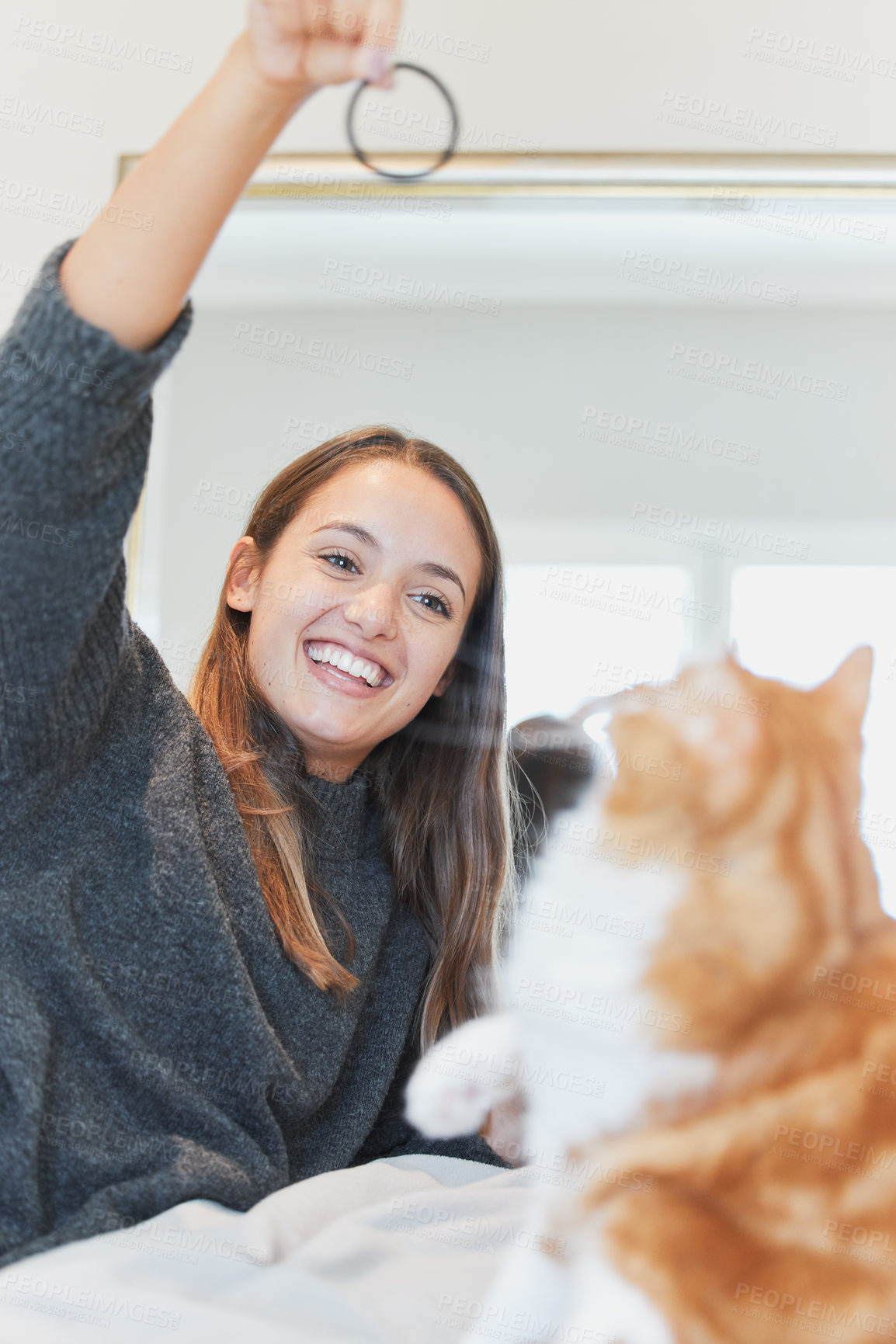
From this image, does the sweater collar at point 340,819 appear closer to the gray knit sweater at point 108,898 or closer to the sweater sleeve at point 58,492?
the gray knit sweater at point 108,898

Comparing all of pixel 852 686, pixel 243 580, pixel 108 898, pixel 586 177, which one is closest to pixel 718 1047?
pixel 852 686

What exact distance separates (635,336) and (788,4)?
1.12 ft

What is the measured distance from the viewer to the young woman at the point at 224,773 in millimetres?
523

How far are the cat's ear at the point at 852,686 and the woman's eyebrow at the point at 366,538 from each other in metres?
0.38

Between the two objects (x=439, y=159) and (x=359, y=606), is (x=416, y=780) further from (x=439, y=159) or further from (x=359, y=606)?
(x=439, y=159)

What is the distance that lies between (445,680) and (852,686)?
462 mm

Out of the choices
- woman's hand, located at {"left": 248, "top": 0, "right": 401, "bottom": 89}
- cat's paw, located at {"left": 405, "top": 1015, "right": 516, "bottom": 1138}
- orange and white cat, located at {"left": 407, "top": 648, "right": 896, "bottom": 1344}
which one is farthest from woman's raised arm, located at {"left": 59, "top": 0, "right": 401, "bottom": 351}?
cat's paw, located at {"left": 405, "top": 1015, "right": 516, "bottom": 1138}

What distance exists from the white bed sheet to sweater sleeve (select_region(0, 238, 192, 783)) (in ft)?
0.83

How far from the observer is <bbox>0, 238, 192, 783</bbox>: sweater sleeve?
0.52 m

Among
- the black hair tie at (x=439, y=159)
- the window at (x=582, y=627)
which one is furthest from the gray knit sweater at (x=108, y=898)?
the black hair tie at (x=439, y=159)

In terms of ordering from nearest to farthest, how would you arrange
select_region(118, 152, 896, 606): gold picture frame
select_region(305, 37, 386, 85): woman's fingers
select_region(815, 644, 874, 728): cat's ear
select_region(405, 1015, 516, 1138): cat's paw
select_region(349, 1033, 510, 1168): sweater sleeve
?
select_region(305, 37, 386, 85): woman's fingers < select_region(815, 644, 874, 728): cat's ear < select_region(405, 1015, 516, 1138): cat's paw < select_region(349, 1033, 510, 1168): sweater sleeve < select_region(118, 152, 896, 606): gold picture frame

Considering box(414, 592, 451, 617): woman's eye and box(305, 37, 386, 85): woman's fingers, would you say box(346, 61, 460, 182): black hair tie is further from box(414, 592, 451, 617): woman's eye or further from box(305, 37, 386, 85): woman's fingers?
box(305, 37, 386, 85): woman's fingers

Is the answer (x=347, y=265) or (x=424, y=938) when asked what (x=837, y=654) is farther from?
(x=347, y=265)

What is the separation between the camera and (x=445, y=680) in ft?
3.22
